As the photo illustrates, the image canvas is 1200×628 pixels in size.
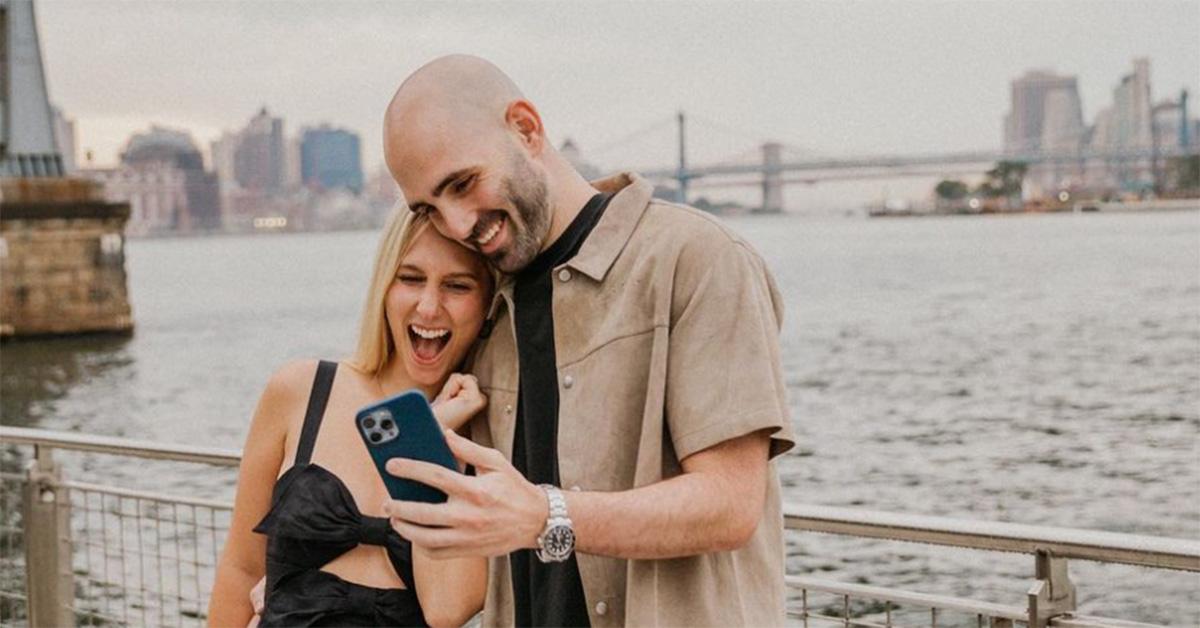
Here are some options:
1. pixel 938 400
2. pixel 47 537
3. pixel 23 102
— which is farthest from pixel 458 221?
pixel 23 102

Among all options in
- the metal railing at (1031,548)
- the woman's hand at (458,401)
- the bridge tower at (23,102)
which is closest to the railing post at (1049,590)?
the metal railing at (1031,548)

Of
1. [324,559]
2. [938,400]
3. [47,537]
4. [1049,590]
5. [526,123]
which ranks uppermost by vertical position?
[526,123]

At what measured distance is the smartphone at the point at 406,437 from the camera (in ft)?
5.94

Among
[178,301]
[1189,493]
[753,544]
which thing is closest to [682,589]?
[753,544]

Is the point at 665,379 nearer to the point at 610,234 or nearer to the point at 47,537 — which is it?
the point at 610,234

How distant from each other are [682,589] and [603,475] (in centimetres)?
18

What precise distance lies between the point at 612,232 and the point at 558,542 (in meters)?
0.45

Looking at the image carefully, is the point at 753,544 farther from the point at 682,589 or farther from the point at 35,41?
the point at 35,41

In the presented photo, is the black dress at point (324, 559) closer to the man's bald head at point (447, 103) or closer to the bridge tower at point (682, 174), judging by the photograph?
the man's bald head at point (447, 103)

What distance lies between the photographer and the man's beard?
1994 mm

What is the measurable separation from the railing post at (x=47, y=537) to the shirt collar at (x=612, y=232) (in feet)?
10.3

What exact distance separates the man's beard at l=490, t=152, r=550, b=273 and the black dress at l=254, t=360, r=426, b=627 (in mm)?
504

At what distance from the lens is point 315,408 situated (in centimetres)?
244

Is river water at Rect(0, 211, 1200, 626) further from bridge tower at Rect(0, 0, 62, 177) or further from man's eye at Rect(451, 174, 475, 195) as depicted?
bridge tower at Rect(0, 0, 62, 177)
